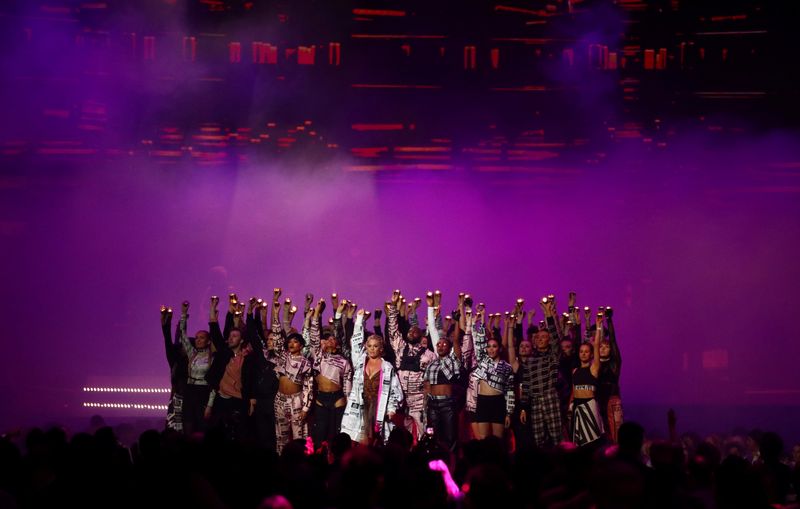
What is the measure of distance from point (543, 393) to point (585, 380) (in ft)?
1.81

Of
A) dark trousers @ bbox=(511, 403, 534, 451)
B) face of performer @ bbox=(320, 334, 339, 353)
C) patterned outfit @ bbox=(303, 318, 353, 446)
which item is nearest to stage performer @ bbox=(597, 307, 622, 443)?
dark trousers @ bbox=(511, 403, 534, 451)

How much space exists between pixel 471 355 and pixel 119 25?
6651 millimetres

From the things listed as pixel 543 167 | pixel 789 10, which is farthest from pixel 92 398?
pixel 789 10

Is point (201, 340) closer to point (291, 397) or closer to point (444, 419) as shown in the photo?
point (291, 397)

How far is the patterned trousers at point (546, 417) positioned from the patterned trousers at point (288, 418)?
2.24 m

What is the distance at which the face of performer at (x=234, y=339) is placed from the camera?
8547 millimetres

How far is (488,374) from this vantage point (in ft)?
26.7

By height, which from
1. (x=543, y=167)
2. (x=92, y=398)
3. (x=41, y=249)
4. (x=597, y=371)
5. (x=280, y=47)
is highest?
(x=280, y=47)

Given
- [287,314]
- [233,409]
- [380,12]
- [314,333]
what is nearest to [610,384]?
[314,333]

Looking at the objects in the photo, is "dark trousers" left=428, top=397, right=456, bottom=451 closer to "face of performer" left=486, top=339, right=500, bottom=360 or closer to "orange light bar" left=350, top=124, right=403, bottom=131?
"face of performer" left=486, top=339, right=500, bottom=360

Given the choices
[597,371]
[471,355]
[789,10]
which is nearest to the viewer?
[597,371]

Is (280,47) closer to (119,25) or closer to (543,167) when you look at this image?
(119,25)

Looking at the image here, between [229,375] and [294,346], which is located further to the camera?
[229,375]

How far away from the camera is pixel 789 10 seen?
1137 cm
